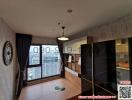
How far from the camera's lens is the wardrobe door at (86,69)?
1.94 meters

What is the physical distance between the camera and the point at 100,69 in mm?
1732

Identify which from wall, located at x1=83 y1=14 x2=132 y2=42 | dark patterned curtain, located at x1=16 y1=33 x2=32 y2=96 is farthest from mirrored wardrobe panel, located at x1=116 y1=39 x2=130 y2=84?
dark patterned curtain, located at x1=16 y1=33 x2=32 y2=96

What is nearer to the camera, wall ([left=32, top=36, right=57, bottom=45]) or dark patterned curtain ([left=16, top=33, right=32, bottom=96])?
dark patterned curtain ([left=16, top=33, right=32, bottom=96])

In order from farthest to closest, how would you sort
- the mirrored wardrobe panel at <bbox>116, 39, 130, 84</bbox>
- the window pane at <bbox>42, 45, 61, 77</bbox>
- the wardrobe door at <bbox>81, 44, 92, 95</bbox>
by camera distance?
the window pane at <bbox>42, 45, 61, 77</bbox>
the wardrobe door at <bbox>81, 44, 92, 95</bbox>
the mirrored wardrobe panel at <bbox>116, 39, 130, 84</bbox>

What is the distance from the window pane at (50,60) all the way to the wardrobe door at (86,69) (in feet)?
8.02

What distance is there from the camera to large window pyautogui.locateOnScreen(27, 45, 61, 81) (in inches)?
161

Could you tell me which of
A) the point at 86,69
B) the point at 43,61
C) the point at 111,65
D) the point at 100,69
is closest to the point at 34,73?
the point at 43,61

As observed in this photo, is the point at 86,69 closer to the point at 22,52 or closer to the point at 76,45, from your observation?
the point at 76,45

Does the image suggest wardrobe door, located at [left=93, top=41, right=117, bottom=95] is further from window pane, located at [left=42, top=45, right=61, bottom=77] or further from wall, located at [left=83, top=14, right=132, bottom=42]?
A: window pane, located at [left=42, top=45, right=61, bottom=77]

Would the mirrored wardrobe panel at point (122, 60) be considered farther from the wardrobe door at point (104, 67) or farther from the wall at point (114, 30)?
the wall at point (114, 30)

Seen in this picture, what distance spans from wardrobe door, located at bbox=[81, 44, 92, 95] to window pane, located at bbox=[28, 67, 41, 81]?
7.89 ft

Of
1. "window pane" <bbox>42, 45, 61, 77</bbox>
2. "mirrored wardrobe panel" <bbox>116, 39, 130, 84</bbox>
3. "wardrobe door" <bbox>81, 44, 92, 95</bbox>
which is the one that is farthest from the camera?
"window pane" <bbox>42, 45, 61, 77</bbox>

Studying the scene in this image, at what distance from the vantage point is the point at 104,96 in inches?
65.0

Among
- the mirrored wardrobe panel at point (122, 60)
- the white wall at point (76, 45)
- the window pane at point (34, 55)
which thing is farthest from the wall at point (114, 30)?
the window pane at point (34, 55)
